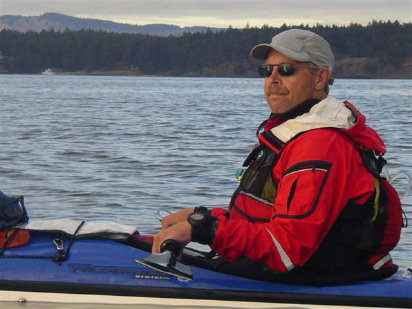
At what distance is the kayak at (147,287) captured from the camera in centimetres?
348

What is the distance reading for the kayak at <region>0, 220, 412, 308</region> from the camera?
348 cm

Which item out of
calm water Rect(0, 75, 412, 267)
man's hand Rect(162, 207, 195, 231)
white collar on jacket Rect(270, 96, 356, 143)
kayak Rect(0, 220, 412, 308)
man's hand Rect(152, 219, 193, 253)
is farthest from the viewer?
calm water Rect(0, 75, 412, 267)

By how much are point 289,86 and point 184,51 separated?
9439 cm

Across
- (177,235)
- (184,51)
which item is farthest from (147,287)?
(184,51)

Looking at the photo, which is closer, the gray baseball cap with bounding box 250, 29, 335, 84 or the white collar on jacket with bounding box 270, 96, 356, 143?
the white collar on jacket with bounding box 270, 96, 356, 143

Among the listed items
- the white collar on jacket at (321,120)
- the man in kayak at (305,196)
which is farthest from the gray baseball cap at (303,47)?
the white collar on jacket at (321,120)

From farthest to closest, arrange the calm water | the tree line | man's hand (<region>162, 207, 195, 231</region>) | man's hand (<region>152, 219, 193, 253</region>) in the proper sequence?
the tree line, the calm water, man's hand (<region>162, 207, 195, 231</region>), man's hand (<region>152, 219, 193, 253</region>)

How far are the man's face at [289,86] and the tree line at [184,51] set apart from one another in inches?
3038

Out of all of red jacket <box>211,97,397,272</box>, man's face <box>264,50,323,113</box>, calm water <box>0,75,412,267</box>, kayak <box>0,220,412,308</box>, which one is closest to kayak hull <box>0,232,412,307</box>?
kayak <box>0,220,412,308</box>

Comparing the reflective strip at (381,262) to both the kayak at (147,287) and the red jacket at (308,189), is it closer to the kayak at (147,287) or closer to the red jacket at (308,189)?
the kayak at (147,287)

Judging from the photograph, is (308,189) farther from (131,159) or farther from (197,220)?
(131,159)

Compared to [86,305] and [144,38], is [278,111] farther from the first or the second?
[144,38]

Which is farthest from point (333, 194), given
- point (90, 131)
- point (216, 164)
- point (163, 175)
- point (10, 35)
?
point (10, 35)

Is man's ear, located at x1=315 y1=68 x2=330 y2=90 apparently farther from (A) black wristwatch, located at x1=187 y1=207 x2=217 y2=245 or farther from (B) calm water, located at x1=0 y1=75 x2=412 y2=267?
(B) calm water, located at x1=0 y1=75 x2=412 y2=267
